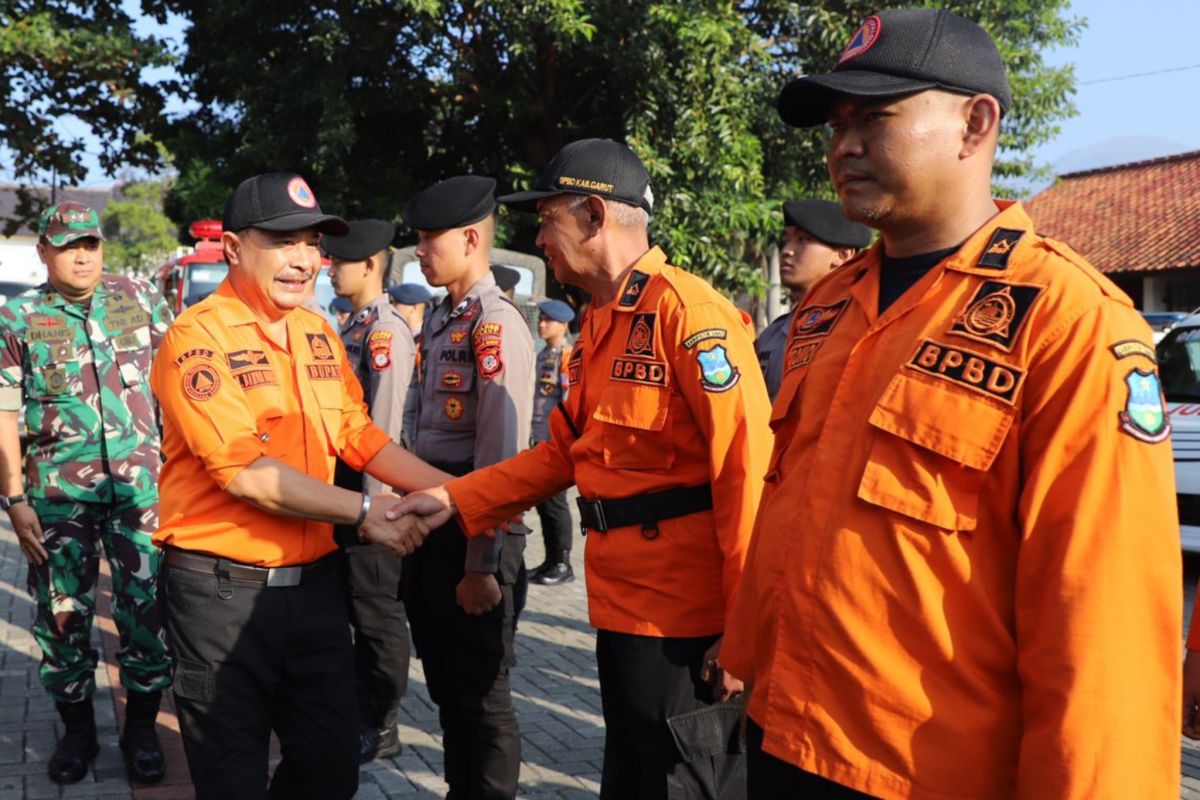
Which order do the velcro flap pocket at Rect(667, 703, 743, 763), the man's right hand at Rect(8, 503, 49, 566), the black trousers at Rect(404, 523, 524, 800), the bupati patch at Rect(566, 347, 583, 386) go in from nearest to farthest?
the velcro flap pocket at Rect(667, 703, 743, 763) → the bupati patch at Rect(566, 347, 583, 386) → the black trousers at Rect(404, 523, 524, 800) → the man's right hand at Rect(8, 503, 49, 566)

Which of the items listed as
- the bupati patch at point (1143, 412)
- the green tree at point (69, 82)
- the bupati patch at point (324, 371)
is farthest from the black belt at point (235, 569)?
the green tree at point (69, 82)

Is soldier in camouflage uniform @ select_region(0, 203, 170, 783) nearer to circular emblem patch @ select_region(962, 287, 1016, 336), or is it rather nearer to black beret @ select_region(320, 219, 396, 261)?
black beret @ select_region(320, 219, 396, 261)

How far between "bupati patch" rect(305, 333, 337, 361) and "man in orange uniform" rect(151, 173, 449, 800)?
0.08 m

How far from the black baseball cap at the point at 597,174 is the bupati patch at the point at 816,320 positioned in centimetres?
99

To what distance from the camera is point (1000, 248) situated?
1774 mm

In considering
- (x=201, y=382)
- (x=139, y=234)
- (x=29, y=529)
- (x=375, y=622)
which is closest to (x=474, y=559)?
(x=201, y=382)

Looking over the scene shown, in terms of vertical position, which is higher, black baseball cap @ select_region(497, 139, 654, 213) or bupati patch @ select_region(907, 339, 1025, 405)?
black baseball cap @ select_region(497, 139, 654, 213)

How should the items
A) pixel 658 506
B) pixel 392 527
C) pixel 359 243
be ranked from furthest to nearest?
pixel 359 243
pixel 392 527
pixel 658 506

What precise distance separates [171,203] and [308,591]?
54.8ft

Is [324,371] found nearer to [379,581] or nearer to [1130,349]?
[379,581]

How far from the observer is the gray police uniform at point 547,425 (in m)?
7.97

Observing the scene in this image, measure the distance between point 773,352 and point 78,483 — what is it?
2.98 m

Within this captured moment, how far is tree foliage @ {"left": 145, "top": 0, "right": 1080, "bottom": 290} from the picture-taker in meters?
13.7

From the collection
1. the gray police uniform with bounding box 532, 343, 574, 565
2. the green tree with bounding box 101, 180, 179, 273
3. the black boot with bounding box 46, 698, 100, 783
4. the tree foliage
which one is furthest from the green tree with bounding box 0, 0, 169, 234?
the green tree with bounding box 101, 180, 179, 273
